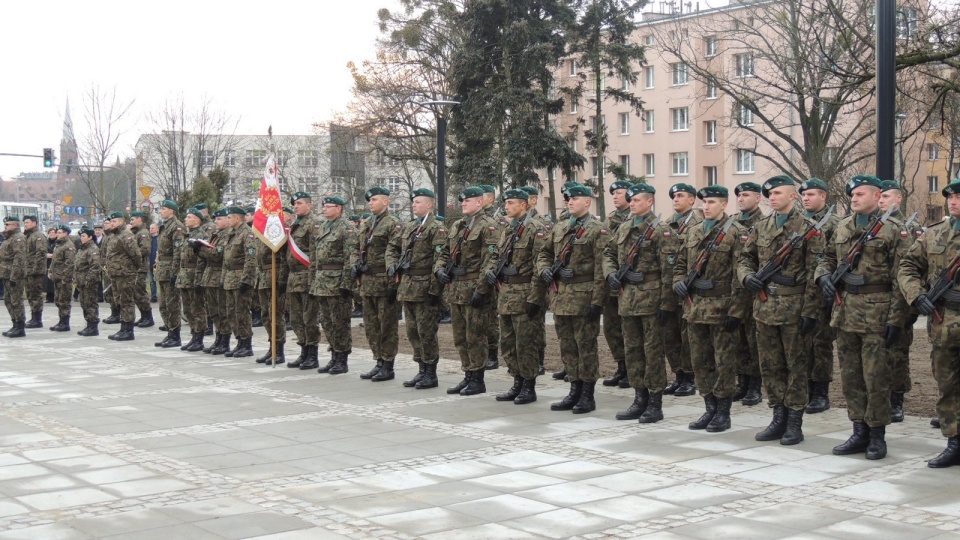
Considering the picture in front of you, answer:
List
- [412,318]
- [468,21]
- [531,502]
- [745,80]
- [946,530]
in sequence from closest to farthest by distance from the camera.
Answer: [946,530], [531,502], [412,318], [745,80], [468,21]

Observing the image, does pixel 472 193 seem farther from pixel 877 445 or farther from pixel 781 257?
pixel 877 445

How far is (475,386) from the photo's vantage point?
1159 centimetres

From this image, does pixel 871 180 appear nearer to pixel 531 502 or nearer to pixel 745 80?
pixel 531 502

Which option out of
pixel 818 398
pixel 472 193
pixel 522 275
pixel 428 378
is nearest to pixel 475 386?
pixel 428 378

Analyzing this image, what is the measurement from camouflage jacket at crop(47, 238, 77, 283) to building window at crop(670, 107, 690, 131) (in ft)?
144

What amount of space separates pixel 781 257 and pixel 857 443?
5.16ft

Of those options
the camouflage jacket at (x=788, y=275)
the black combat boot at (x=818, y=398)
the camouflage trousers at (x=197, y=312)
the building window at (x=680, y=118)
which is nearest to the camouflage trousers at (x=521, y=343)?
the camouflage jacket at (x=788, y=275)

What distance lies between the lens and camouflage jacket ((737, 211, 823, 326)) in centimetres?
856

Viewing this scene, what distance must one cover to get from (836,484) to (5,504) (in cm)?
549

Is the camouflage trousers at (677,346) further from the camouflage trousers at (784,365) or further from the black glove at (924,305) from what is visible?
the black glove at (924,305)

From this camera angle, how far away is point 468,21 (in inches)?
1419

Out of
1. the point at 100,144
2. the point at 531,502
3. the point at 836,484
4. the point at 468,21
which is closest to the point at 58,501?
the point at 531,502

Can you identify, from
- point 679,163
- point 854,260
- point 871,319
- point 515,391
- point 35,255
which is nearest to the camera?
point 871,319

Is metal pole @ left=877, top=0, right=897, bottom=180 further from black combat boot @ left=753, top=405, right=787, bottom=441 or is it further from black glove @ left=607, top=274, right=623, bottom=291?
black glove @ left=607, top=274, right=623, bottom=291
